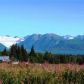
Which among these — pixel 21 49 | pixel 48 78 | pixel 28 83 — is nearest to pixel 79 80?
pixel 48 78

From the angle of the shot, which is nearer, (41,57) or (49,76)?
(49,76)

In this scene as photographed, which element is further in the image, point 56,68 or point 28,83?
point 56,68

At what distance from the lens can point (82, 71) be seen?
1355 centimetres

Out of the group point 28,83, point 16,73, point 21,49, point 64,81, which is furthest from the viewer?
point 21,49

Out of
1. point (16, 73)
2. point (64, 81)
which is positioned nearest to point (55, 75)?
point (64, 81)

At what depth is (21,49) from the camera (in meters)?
109

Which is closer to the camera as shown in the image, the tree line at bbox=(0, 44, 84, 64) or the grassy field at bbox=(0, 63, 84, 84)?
the grassy field at bbox=(0, 63, 84, 84)

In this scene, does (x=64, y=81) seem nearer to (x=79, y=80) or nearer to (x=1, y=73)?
(x=79, y=80)

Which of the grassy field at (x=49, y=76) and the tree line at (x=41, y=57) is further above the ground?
the grassy field at (x=49, y=76)

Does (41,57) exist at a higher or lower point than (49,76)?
lower

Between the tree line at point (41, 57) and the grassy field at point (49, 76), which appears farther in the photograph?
the tree line at point (41, 57)

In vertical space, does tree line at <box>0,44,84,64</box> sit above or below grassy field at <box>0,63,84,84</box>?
below

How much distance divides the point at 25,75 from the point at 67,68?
2028 mm

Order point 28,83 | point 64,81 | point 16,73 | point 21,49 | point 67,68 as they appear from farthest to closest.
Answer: point 21,49, point 67,68, point 16,73, point 64,81, point 28,83
